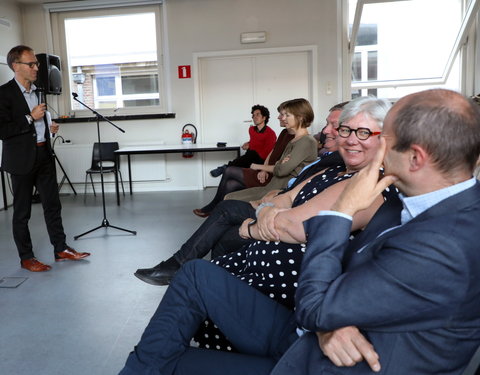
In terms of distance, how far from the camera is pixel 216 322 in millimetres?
1274

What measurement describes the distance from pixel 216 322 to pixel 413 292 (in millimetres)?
644

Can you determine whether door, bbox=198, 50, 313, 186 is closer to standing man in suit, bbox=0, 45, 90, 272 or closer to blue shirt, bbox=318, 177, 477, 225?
standing man in suit, bbox=0, 45, 90, 272

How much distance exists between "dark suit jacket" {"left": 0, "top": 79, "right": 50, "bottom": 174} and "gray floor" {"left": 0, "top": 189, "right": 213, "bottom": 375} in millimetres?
785

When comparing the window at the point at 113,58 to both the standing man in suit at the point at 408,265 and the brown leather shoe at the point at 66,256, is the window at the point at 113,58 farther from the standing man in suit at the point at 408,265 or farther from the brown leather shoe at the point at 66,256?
the standing man in suit at the point at 408,265

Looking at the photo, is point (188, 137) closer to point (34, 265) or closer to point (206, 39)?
point (206, 39)

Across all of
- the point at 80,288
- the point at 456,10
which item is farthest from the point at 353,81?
the point at 80,288

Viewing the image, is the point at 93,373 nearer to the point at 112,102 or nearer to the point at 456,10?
the point at 112,102

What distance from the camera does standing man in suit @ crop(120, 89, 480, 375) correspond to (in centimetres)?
80

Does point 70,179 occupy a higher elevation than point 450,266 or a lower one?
lower

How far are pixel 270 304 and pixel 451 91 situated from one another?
0.75 m

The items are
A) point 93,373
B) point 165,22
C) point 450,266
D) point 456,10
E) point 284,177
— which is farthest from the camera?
point 165,22

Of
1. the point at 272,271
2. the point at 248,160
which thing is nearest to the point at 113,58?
the point at 248,160

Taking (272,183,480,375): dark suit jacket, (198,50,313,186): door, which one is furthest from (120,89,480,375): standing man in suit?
(198,50,313,186): door

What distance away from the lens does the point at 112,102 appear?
6.88 m
